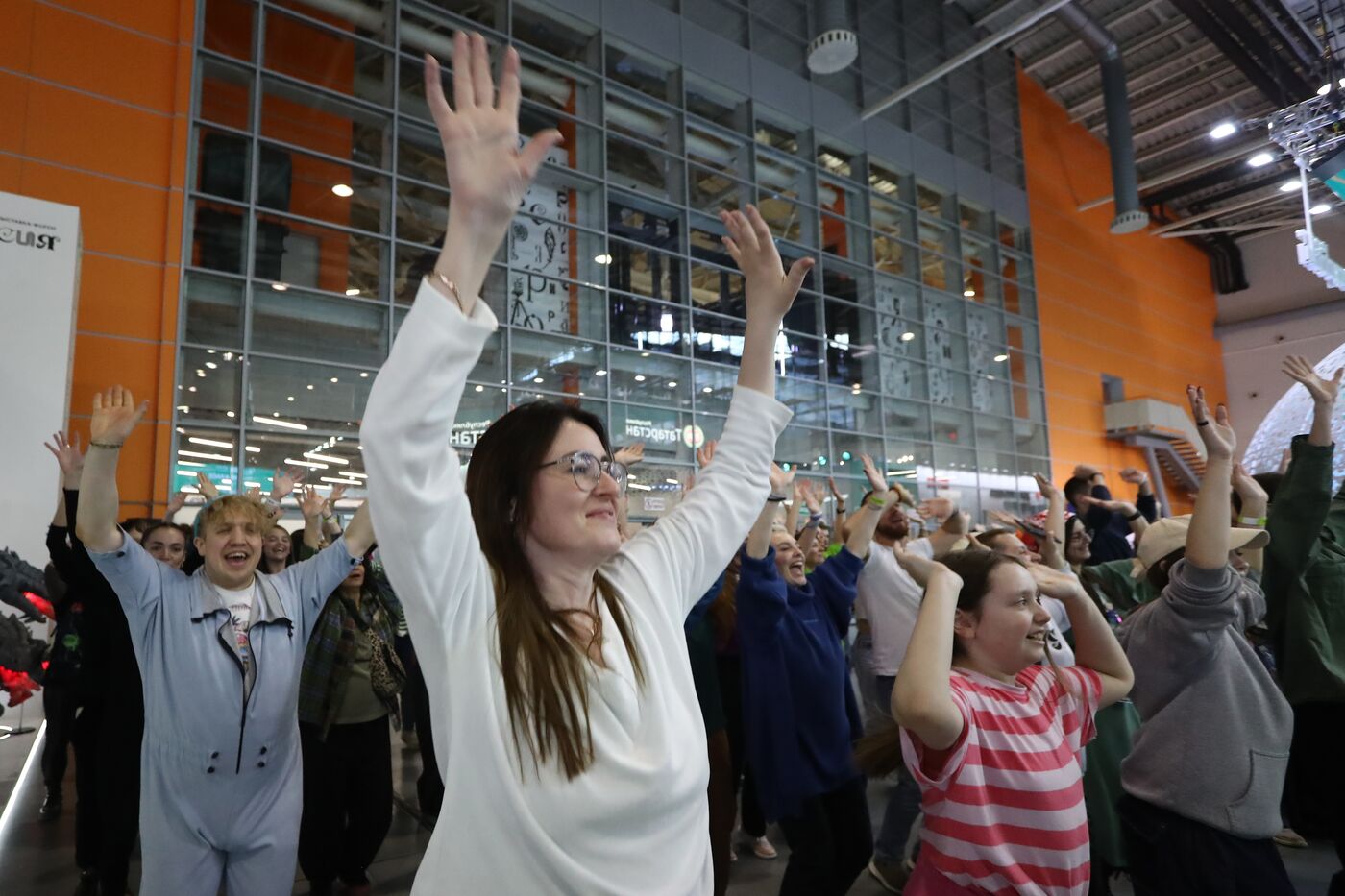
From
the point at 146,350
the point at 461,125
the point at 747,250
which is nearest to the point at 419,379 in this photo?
the point at 461,125

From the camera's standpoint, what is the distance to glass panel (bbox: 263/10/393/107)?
848 cm

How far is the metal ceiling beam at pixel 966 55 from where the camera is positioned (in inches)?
451

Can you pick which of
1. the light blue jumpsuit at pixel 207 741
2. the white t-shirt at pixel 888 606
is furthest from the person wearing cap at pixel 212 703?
the white t-shirt at pixel 888 606

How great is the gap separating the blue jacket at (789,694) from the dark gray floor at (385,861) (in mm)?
962

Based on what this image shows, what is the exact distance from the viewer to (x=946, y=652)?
1.74 meters

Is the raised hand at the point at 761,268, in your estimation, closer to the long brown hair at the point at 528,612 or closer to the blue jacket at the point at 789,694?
the long brown hair at the point at 528,612

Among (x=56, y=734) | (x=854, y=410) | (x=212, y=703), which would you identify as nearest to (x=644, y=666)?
(x=212, y=703)

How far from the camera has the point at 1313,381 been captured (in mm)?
2553

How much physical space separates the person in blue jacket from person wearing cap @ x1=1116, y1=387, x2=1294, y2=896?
92 cm

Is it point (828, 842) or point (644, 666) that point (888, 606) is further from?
point (644, 666)

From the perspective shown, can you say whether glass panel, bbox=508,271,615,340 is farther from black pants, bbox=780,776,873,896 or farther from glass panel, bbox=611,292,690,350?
black pants, bbox=780,776,873,896

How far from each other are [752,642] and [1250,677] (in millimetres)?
1510

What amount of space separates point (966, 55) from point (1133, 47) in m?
6.18

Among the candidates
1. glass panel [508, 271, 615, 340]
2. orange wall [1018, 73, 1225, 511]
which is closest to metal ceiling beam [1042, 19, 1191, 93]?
orange wall [1018, 73, 1225, 511]
